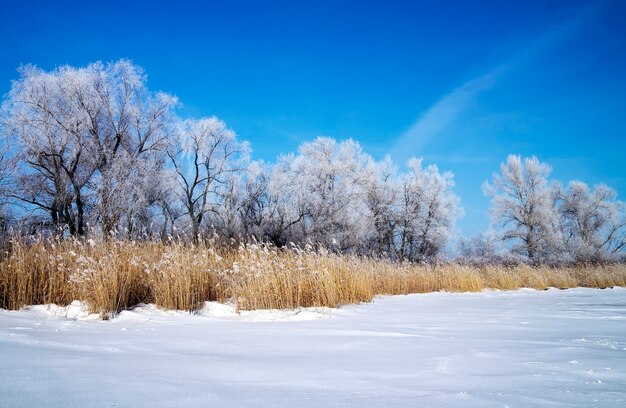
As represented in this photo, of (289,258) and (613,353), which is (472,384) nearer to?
(613,353)

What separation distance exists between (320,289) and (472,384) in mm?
4490

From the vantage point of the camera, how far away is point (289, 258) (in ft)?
22.7

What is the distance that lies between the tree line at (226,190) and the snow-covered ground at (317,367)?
1197cm

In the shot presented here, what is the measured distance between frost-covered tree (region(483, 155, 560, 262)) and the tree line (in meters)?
0.10

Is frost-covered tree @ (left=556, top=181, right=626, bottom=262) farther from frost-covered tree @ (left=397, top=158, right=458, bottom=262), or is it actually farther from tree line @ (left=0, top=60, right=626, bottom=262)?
frost-covered tree @ (left=397, top=158, right=458, bottom=262)

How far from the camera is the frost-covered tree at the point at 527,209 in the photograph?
33.4 metres

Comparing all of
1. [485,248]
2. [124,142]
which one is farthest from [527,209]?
[124,142]

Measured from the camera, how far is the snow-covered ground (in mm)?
1384

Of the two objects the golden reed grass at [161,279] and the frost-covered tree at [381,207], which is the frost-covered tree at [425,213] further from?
the golden reed grass at [161,279]

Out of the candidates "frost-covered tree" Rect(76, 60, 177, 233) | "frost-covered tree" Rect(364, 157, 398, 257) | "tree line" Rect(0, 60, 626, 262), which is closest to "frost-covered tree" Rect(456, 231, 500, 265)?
"tree line" Rect(0, 60, 626, 262)

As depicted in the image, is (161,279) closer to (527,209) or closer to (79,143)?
(79,143)

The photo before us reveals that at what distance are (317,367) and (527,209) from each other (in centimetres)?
3797

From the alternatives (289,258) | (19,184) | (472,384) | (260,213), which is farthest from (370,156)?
(472,384)

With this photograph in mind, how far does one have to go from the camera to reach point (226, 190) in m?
30.0
